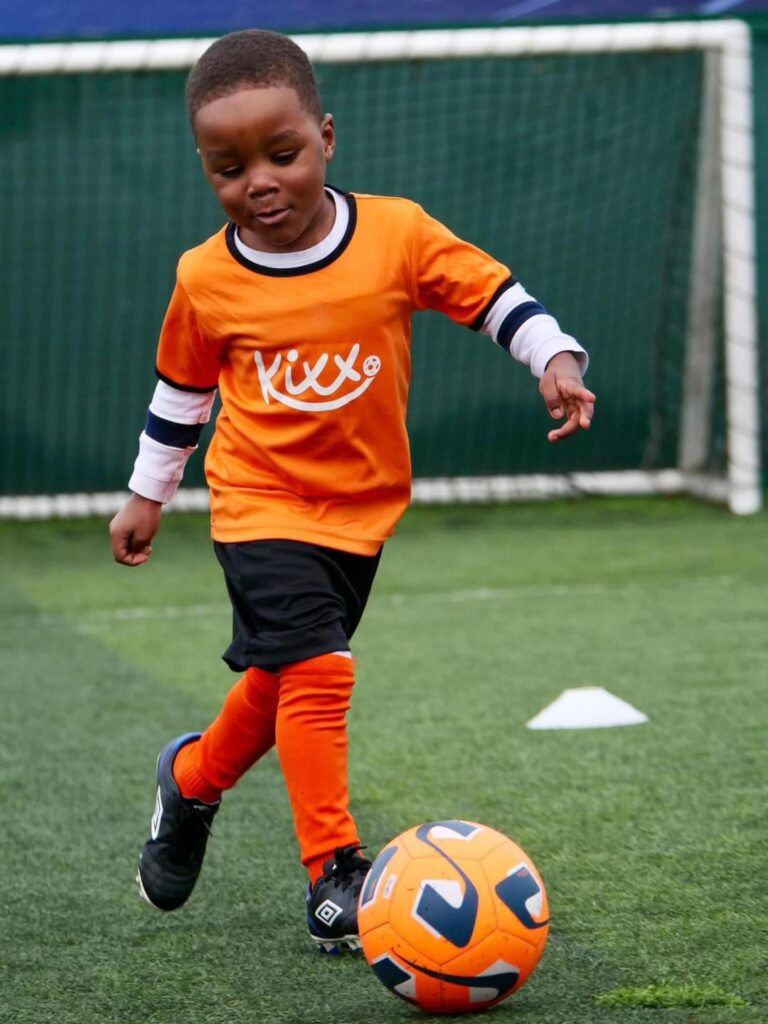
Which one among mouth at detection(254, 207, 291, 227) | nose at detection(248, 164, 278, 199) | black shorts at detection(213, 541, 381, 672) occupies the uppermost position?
nose at detection(248, 164, 278, 199)

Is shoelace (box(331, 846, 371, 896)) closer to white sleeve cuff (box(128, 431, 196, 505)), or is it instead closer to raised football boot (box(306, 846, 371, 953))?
raised football boot (box(306, 846, 371, 953))

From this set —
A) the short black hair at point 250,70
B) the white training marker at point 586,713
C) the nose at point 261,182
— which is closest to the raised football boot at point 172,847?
the nose at point 261,182

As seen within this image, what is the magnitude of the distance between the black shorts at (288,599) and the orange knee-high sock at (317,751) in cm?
4

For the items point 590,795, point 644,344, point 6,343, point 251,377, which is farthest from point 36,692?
point 644,344

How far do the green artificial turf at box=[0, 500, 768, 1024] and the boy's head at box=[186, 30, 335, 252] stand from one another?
120 centimetres

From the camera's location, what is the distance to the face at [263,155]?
2.77 metres

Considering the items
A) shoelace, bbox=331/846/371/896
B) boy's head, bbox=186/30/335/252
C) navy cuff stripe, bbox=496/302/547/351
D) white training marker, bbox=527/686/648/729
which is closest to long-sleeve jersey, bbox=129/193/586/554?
navy cuff stripe, bbox=496/302/547/351

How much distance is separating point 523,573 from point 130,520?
4073 mm

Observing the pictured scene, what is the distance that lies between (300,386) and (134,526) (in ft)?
1.44

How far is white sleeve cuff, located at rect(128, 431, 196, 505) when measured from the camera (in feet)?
10.3

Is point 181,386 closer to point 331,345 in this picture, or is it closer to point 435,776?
point 331,345

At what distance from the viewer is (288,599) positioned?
288cm

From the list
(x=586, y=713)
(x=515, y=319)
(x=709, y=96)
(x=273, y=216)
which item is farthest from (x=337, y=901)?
(x=709, y=96)

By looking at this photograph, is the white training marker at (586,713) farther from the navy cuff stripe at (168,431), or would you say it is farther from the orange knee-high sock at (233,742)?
the navy cuff stripe at (168,431)
